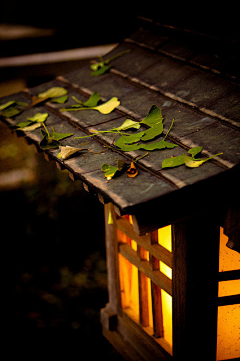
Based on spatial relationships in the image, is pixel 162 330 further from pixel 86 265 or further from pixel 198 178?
pixel 86 265

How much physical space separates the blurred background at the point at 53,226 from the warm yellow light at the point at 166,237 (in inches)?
119

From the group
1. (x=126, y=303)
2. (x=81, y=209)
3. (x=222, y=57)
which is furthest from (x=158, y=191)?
(x=81, y=209)

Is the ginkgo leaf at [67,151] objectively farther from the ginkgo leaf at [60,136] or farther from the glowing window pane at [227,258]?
the glowing window pane at [227,258]

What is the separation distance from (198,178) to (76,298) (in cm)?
480

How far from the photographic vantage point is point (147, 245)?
2637 mm

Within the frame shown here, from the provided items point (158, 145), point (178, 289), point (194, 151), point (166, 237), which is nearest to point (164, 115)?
point (158, 145)

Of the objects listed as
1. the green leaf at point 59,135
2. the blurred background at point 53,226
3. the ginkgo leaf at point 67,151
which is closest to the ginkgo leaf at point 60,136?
the green leaf at point 59,135

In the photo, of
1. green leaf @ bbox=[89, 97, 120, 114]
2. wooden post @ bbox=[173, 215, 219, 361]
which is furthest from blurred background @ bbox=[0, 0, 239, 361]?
green leaf @ bbox=[89, 97, 120, 114]

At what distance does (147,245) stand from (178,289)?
15.6 inches

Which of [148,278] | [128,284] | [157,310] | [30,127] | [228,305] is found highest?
[30,127]

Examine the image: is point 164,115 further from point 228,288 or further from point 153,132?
point 228,288

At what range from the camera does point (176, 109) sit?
2.21m

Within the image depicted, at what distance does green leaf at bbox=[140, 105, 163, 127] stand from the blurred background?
379 centimetres

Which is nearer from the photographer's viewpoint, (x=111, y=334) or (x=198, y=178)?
(x=198, y=178)
